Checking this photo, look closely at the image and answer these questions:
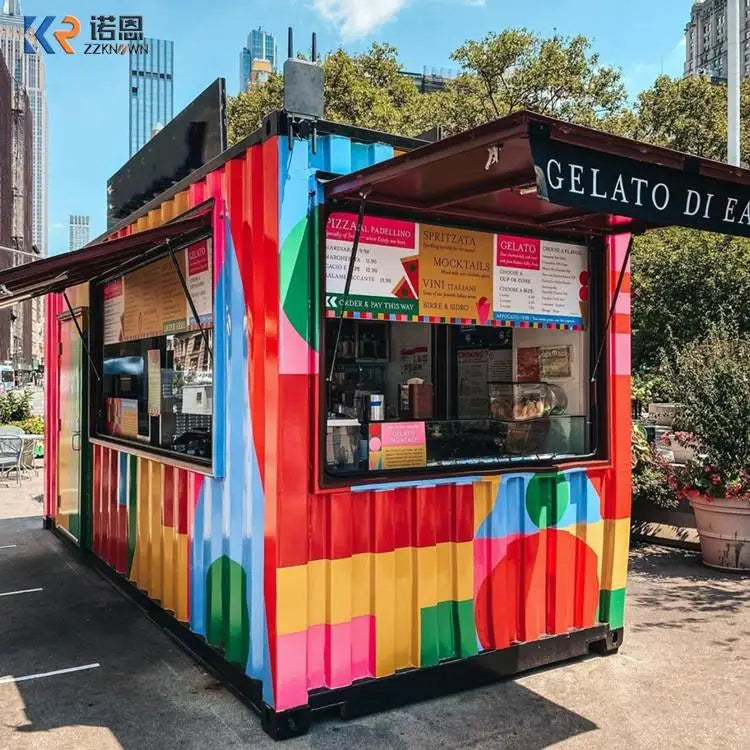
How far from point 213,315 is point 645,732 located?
3.10m

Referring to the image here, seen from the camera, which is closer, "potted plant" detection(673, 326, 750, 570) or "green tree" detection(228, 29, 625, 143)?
"potted plant" detection(673, 326, 750, 570)

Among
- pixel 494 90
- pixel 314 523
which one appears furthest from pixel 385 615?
pixel 494 90

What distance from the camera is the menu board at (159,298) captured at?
15.2ft

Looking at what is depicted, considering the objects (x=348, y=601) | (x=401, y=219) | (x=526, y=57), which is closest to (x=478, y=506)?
(x=348, y=601)

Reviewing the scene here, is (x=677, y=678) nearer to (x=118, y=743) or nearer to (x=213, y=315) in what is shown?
(x=118, y=743)

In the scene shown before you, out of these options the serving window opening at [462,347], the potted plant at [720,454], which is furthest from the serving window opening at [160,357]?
the potted plant at [720,454]

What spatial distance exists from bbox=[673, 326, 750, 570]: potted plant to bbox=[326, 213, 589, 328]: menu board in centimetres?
273

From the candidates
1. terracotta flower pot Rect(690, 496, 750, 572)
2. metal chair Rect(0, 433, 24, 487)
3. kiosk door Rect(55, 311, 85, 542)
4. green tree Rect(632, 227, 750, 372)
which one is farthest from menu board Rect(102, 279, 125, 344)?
green tree Rect(632, 227, 750, 372)

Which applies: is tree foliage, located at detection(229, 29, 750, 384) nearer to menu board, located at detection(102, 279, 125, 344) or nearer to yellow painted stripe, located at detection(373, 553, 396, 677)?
menu board, located at detection(102, 279, 125, 344)

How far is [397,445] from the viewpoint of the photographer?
409 cm

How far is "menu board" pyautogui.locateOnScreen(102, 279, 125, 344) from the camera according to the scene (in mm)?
6301

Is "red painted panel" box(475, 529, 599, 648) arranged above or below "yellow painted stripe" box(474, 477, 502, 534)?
below

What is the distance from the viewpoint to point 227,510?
416 centimetres

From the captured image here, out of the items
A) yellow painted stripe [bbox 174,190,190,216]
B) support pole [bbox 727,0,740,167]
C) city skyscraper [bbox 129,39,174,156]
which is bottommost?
yellow painted stripe [bbox 174,190,190,216]
